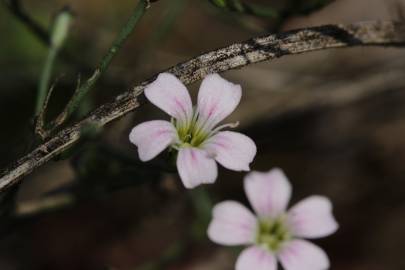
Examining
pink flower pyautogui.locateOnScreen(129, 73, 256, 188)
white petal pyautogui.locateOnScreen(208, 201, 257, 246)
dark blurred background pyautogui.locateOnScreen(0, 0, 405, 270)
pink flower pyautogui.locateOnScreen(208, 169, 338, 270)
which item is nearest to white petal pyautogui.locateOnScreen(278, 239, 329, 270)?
pink flower pyautogui.locateOnScreen(208, 169, 338, 270)

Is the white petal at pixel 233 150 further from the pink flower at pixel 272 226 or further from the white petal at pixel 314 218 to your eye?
the white petal at pixel 314 218

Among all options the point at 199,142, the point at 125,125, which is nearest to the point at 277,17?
the point at 199,142

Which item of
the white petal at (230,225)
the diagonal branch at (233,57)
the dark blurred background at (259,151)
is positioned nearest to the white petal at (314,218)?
the white petal at (230,225)

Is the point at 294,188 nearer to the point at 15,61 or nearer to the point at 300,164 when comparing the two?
the point at 300,164

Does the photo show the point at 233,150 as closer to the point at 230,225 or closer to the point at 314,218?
the point at 230,225

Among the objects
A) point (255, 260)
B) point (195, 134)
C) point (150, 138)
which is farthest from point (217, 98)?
point (255, 260)
